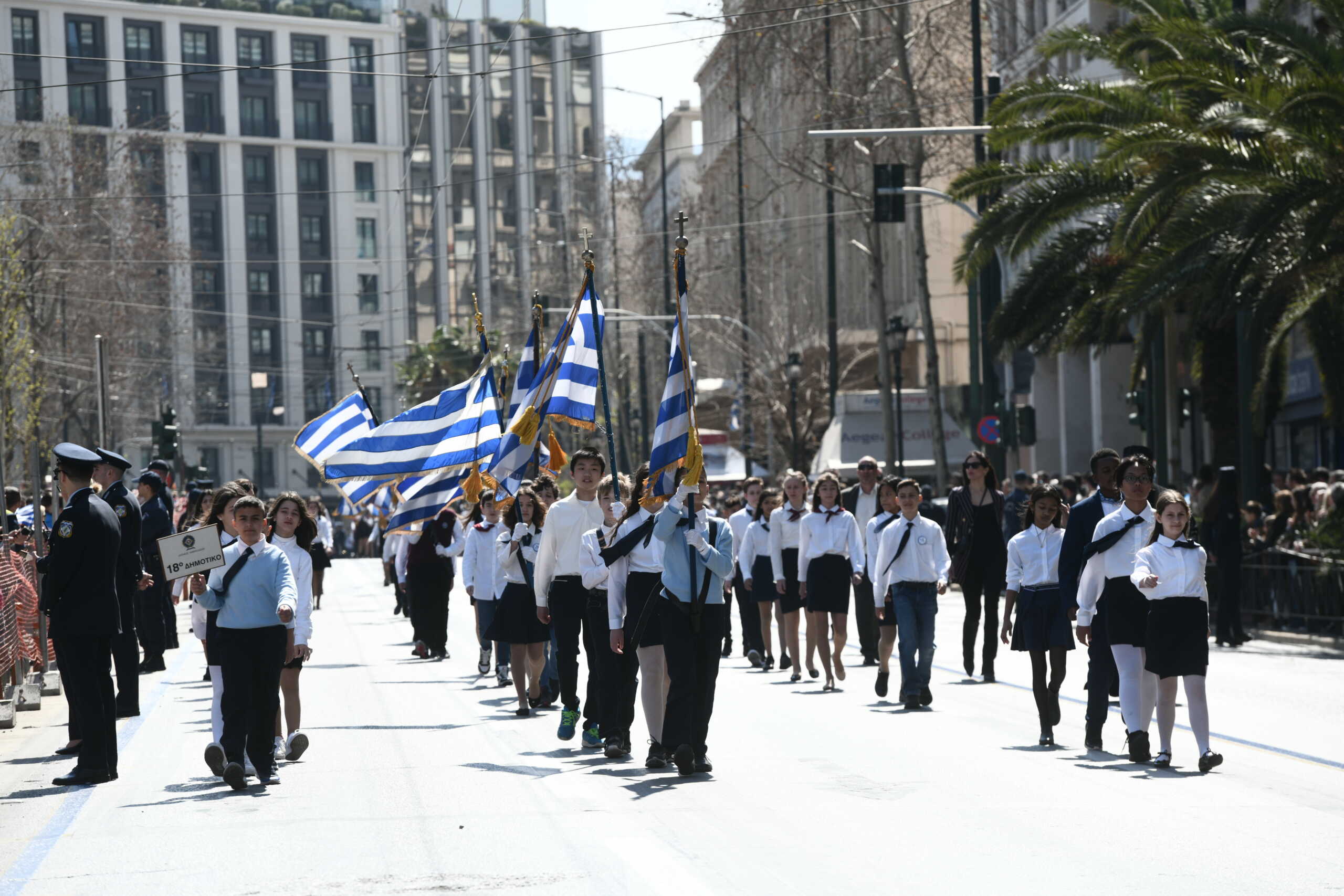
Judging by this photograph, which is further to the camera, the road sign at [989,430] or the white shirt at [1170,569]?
the road sign at [989,430]

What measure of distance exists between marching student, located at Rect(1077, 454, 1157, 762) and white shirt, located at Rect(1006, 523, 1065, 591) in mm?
1269

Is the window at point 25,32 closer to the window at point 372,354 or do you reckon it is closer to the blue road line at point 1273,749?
the window at point 372,354

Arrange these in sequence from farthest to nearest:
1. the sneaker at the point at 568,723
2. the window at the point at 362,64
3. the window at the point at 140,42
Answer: the window at the point at 362,64
the window at the point at 140,42
the sneaker at the point at 568,723

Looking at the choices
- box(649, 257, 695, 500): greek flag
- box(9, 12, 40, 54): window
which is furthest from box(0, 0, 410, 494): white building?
box(649, 257, 695, 500): greek flag

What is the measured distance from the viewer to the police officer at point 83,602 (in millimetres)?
10812

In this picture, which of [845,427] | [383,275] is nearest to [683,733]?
[845,427]

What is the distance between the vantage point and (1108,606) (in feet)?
36.9

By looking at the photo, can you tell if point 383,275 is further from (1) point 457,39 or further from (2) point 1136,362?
(2) point 1136,362

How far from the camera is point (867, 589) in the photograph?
709 inches

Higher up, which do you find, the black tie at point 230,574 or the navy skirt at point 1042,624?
the black tie at point 230,574

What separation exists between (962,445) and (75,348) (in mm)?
24496

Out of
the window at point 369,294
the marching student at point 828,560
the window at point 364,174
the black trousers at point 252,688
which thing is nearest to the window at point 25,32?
the window at point 364,174

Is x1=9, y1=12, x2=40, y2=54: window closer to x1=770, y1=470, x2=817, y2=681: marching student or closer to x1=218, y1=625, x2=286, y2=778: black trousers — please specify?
x1=770, y1=470, x2=817, y2=681: marching student

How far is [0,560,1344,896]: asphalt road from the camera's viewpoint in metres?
7.74
